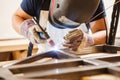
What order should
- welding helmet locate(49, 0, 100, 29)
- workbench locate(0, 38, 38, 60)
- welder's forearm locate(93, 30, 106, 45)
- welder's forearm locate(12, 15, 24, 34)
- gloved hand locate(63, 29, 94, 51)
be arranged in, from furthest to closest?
workbench locate(0, 38, 38, 60), welder's forearm locate(12, 15, 24, 34), welder's forearm locate(93, 30, 106, 45), gloved hand locate(63, 29, 94, 51), welding helmet locate(49, 0, 100, 29)

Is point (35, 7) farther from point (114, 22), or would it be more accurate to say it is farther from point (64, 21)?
point (64, 21)

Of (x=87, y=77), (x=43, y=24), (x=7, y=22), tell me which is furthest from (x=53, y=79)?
(x=7, y=22)

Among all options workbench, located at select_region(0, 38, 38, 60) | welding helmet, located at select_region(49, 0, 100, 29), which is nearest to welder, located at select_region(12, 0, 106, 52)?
welding helmet, located at select_region(49, 0, 100, 29)

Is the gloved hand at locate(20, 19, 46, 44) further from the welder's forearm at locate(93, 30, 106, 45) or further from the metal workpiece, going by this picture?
the metal workpiece

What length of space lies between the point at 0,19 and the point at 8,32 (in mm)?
147

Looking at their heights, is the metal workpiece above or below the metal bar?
below

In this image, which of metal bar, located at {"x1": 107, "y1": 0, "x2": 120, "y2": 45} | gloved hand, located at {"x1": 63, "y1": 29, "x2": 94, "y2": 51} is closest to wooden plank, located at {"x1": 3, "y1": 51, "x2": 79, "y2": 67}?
gloved hand, located at {"x1": 63, "y1": 29, "x2": 94, "y2": 51}

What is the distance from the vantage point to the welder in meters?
0.54

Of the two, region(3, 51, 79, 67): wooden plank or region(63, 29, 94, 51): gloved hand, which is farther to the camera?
region(63, 29, 94, 51): gloved hand

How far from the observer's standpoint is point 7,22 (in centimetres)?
Answer: 200

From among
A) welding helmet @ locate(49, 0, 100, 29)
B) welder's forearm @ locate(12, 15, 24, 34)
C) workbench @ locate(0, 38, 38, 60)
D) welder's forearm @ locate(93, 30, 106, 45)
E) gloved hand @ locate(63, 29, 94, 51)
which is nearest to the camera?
welding helmet @ locate(49, 0, 100, 29)

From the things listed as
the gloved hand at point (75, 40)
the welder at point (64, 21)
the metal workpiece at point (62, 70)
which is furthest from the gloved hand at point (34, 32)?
the metal workpiece at point (62, 70)

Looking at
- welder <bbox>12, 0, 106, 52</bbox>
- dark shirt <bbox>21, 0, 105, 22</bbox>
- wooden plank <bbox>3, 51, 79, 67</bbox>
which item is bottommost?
wooden plank <bbox>3, 51, 79, 67</bbox>

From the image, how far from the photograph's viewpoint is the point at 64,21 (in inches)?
23.5
